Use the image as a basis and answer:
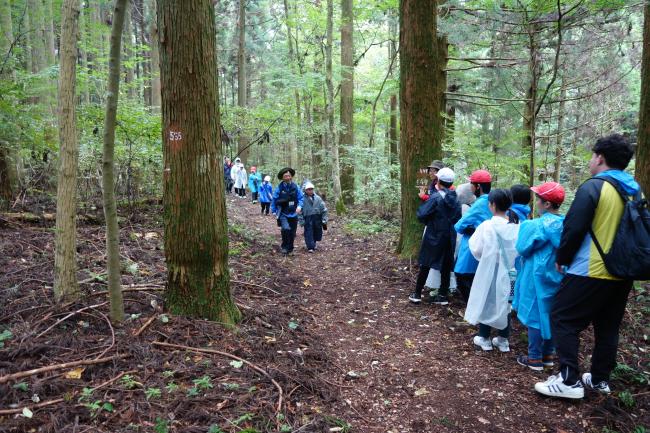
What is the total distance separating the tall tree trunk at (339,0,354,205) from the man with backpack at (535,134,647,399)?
1255 centimetres

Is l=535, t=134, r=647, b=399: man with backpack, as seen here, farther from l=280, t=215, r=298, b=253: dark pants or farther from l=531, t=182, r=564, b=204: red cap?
l=280, t=215, r=298, b=253: dark pants

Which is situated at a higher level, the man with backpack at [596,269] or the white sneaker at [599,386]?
the man with backpack at [596,269]

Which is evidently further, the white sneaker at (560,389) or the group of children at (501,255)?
the group of children at (501,255)

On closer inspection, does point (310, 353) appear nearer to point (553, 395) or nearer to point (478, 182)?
point (553, 395)

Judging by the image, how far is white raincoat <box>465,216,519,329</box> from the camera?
Result: 4.52 m

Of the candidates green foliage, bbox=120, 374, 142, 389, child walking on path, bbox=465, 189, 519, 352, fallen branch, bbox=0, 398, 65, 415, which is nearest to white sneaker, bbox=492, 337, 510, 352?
child walking on path, bbox=465, 189, 519, 352

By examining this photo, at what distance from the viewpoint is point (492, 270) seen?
4.58 meters

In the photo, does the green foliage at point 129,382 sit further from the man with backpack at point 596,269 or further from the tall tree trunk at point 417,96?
the tall tree trunk at point 417,96

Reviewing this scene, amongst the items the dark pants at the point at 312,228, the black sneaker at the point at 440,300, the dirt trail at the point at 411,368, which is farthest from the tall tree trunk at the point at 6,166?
the black sneaker at the point at 440,300

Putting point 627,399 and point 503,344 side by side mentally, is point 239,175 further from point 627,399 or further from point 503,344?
point 627,399

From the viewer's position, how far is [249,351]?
13.0 feet

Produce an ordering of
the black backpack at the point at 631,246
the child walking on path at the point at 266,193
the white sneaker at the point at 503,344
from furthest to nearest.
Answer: the child walking on path at the point at 266,193 → the white sneaker at the point at 503,344 → the black backpack at the point at 631,246

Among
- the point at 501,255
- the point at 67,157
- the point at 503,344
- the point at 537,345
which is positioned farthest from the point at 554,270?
the point at 67,157

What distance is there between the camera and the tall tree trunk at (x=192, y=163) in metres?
3.91
